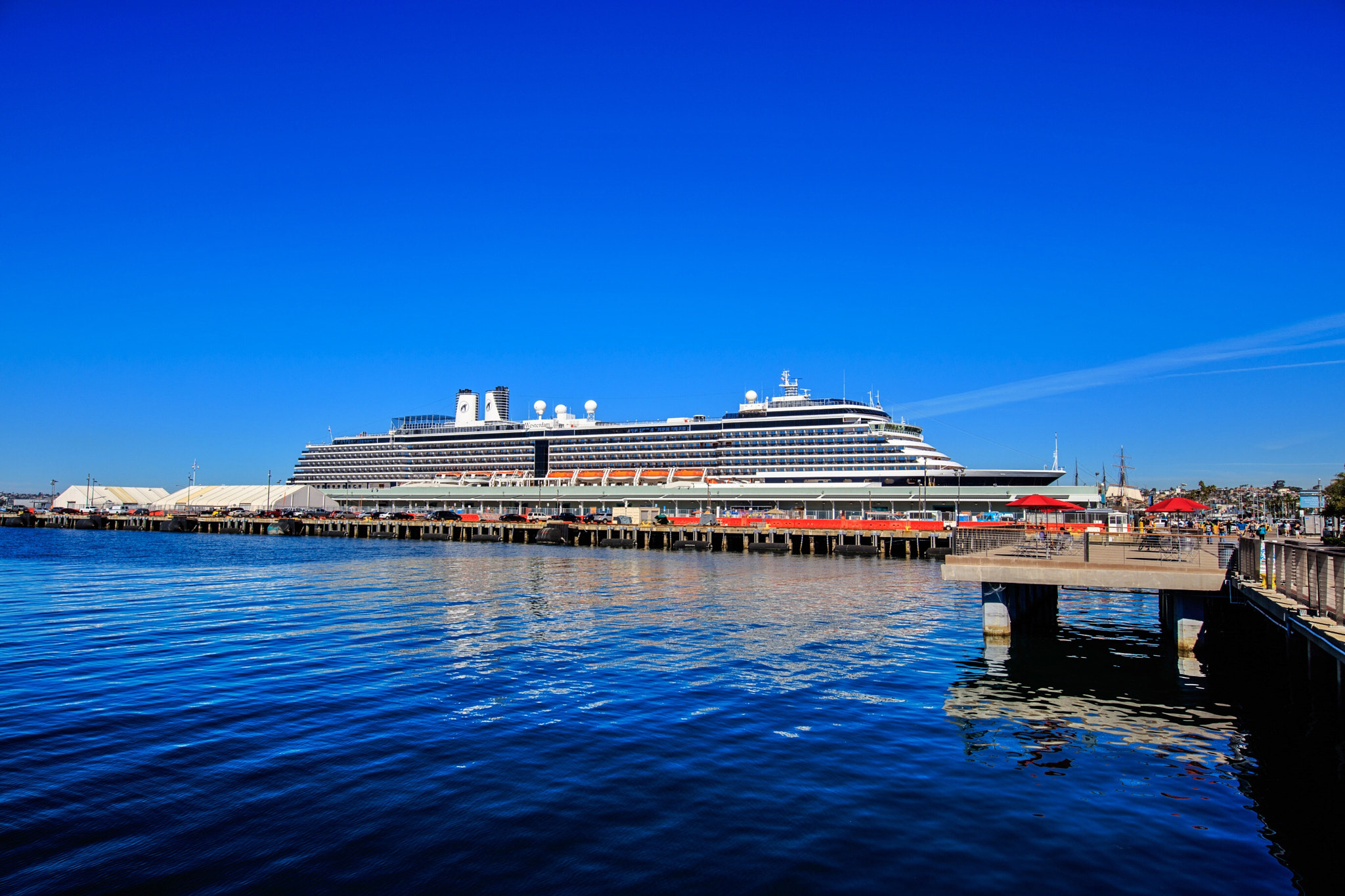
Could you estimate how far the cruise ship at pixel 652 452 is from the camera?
87.1 meters

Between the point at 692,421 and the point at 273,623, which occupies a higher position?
the point at 692,421

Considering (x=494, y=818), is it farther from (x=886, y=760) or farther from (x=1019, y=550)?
(x=1019, y=550)

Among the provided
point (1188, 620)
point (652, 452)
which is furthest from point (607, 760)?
point (652, 452)

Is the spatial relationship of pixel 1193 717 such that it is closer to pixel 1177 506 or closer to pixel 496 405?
pixel 1177 506

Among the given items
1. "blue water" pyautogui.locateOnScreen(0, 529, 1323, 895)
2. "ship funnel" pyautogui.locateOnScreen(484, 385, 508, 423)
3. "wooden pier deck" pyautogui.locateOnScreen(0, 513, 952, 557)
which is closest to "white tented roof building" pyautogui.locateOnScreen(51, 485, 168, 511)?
"wooden pier deck" pyautogui.locateOnScreen(0, 513, 952, 557)

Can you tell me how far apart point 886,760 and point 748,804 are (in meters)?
2.76

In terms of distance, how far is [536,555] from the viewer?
5878 centimetres

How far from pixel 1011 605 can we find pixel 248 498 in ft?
440

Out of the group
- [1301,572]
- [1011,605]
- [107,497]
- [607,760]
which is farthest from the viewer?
[107,497]

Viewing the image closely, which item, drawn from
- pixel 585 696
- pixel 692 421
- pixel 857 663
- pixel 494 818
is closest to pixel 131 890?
pixel 494 818

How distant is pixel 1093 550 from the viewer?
2756 centimetres

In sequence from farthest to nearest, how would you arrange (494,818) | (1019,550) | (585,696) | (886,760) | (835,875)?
(1019,550) → (585,696) → (886,760) → (494,818) → (835,875)

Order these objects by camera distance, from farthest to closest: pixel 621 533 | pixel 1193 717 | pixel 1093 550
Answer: pixel 621 533, pixel 1093 550, pixel 1193 717

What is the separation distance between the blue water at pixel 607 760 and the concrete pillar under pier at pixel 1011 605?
0.88 m
